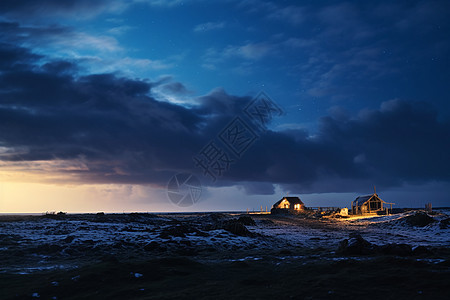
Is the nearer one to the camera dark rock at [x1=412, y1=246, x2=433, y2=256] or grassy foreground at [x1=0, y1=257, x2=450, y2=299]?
grassy foreground at [x1=0, y1=257, x2=450, y2=299]

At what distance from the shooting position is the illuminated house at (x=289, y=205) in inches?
3630

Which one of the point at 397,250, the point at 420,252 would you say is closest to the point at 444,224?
the point at 420,252

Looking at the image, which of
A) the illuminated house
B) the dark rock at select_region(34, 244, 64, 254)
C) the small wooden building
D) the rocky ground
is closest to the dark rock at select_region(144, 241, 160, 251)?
the rocky ground

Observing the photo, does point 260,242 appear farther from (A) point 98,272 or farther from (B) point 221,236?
(A) point 98,272

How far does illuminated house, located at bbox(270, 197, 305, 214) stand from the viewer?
303ft

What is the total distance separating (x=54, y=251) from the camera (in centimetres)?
1372

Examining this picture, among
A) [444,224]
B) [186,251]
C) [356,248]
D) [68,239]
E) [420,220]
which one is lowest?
[420,220]

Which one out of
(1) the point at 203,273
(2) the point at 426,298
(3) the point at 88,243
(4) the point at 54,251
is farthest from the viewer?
(3) the point at 88,243

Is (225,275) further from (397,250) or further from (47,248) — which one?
(47,248)

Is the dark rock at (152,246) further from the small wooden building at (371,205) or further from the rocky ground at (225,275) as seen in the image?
the small wooden building at (371,205)

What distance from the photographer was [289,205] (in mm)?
94438

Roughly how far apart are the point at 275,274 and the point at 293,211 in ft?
274

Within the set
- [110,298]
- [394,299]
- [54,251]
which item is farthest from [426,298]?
[54,251]

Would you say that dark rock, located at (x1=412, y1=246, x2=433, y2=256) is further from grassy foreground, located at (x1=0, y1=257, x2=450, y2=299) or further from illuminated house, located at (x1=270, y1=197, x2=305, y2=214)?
illuminated house, located at (x1=270, y1=197, x2=305, y2=214)
